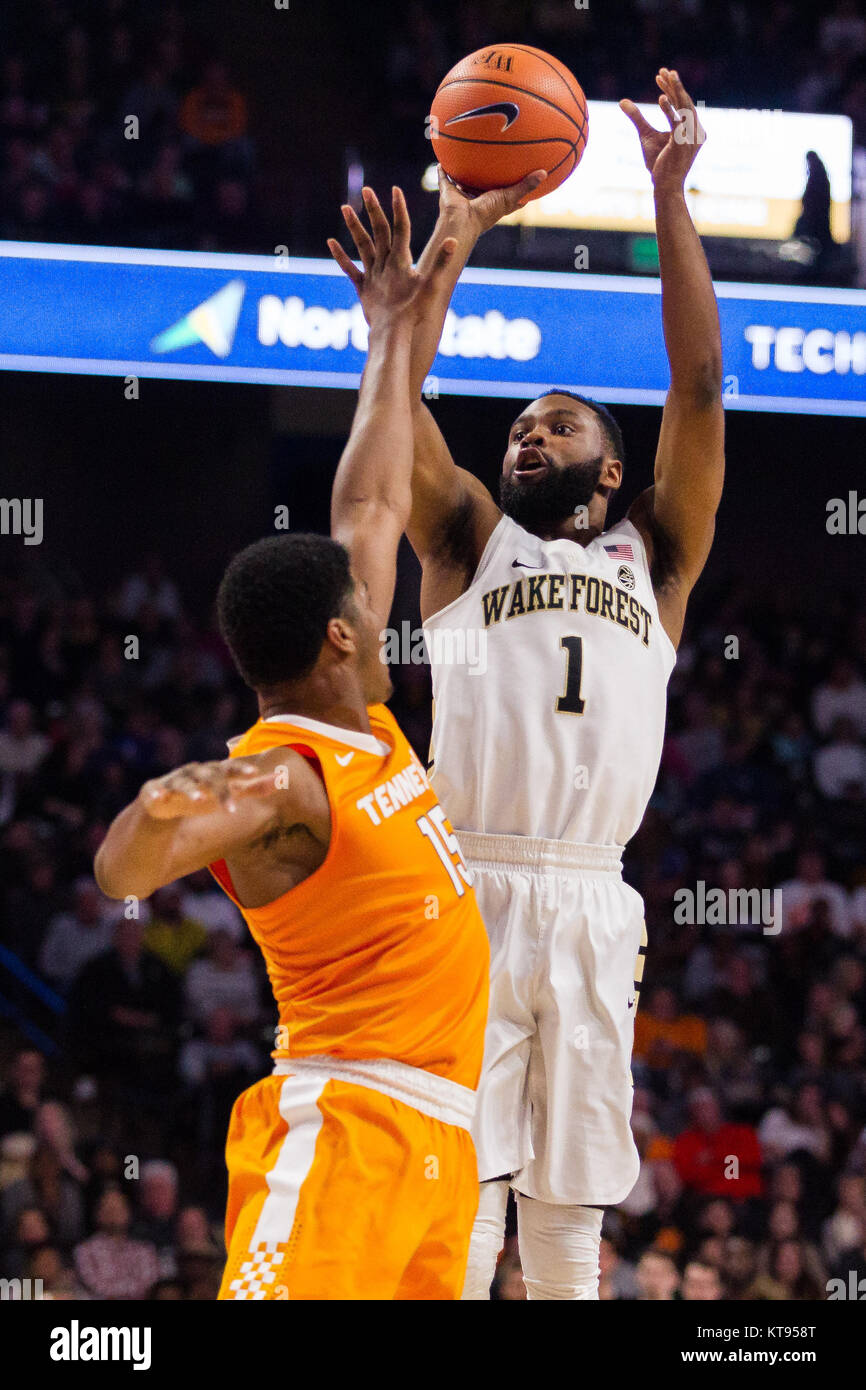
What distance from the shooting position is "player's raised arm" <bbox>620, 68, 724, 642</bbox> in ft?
12.4

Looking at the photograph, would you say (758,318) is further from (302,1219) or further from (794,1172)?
(302,1219)

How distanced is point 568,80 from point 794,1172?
5195 mm

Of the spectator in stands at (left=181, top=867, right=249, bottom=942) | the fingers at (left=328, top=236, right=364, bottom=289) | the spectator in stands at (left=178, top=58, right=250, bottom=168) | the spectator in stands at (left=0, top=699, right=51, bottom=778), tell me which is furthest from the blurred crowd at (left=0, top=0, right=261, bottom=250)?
the fingers at (left=328, top=236, right=364, bottom=289)

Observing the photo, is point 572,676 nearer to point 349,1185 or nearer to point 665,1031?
point 349,1185

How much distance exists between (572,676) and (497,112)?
4.57 feet

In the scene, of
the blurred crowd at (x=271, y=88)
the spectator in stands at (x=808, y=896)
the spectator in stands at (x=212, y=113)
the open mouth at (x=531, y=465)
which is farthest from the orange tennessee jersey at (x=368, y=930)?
the spectator in stands at (x=212, y=113)

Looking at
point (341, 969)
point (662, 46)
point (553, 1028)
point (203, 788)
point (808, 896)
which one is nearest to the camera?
point (203, 788)

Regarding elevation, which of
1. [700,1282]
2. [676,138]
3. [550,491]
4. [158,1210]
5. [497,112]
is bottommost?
[700,1282]

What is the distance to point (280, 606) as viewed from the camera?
272cm

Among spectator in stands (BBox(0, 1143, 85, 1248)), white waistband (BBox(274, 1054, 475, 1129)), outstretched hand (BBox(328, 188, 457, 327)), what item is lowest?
spectator in stands (BBox(0, 1143, 85, 1248))

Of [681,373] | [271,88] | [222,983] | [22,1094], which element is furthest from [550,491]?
[271,88]

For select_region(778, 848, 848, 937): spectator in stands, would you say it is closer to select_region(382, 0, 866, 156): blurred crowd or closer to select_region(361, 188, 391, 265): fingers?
select_region(382, 0, 866, 156): blurred crowd

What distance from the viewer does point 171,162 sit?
384 inches

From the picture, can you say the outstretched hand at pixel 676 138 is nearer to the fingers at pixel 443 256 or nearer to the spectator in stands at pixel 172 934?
the fingers at pixel 443 256
